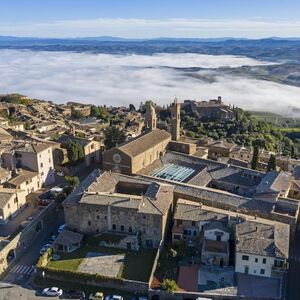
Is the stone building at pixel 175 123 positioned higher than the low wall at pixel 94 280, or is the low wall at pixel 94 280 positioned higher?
the stone building at pixel 175 123

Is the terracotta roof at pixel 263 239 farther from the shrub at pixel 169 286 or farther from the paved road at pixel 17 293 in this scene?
the paved road at pixel 17 293

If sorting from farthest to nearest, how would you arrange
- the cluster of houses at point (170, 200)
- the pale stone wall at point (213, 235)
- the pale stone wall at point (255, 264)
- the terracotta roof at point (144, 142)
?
1. the terracotta roof at point (144, 142)
2. the pale stone wall at point (213, 235)
3. the cluster of houses at point (170, 200)
4. the pale stone wall at point (255, 264)

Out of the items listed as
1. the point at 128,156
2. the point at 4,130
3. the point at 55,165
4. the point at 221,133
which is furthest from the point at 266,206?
the point at 221,133

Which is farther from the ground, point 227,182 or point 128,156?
point 128,156

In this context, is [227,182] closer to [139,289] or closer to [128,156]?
[128,156]

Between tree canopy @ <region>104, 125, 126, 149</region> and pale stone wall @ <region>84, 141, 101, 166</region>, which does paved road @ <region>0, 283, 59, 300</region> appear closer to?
pale stone wall @ <region>84, 141, 101, 166</region>

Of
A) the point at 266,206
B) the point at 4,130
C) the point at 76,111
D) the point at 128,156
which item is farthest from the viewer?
the point at 76,111

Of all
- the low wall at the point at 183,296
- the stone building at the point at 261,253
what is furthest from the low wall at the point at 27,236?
the stone building at the point at 261,253
